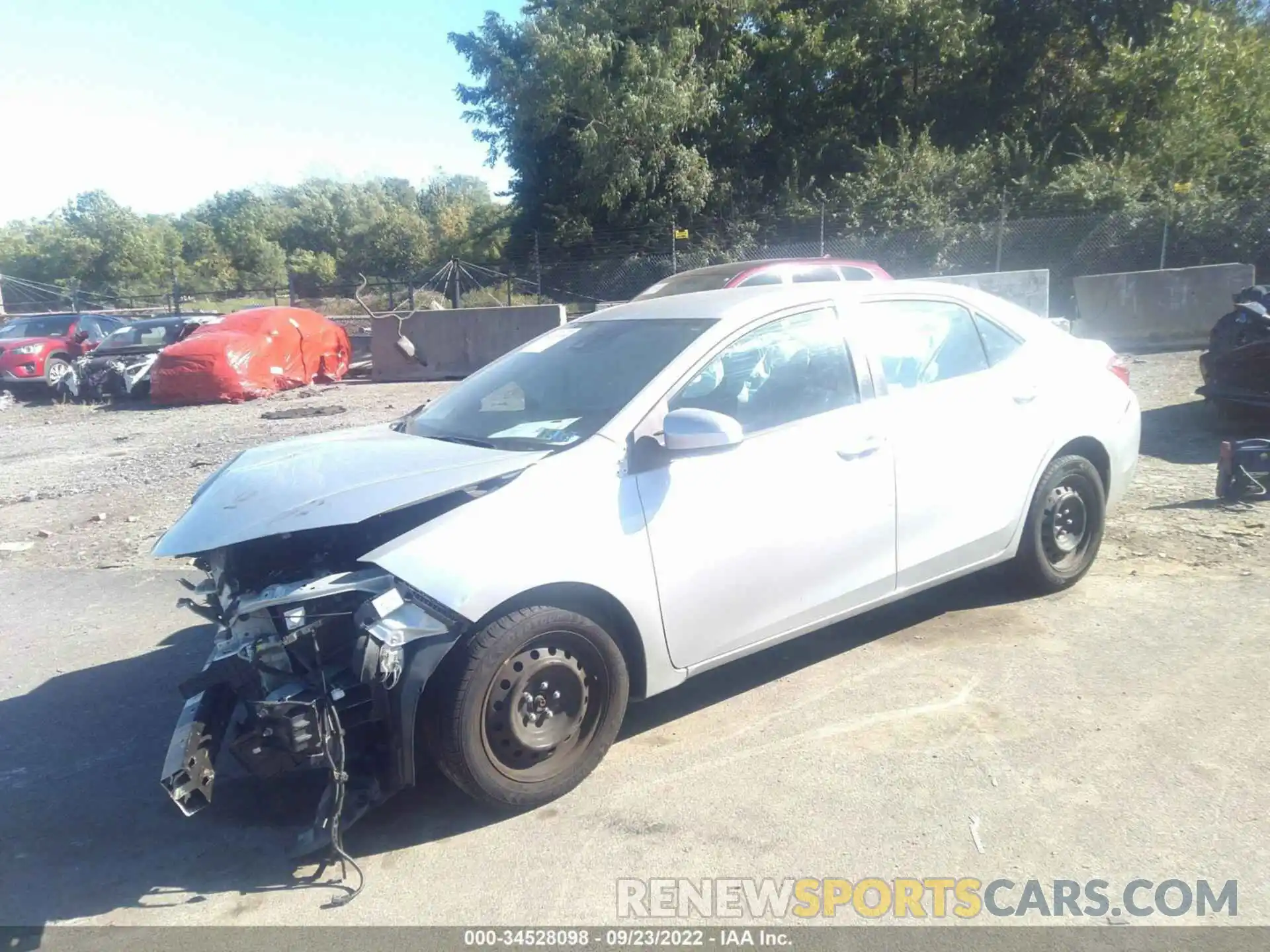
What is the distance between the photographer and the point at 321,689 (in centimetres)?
324

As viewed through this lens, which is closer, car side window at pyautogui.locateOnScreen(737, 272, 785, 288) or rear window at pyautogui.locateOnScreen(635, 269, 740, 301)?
car side window at pyautogui.locateOnScreen(737, 272, 785, 288)

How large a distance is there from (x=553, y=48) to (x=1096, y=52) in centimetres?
1650

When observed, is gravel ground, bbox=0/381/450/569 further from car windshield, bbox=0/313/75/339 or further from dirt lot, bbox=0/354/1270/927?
dirt lot, bbox=0/354/1270/927

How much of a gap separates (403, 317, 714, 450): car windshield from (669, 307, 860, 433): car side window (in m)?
0.19

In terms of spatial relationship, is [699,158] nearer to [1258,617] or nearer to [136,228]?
[1258,617]

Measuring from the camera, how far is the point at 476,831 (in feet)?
11.5

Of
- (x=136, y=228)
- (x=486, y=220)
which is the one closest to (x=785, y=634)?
(x=486, y=220)

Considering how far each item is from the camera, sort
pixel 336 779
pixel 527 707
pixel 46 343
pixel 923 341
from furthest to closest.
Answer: pixel 46 343
pixel 923 341
pixel 527 707
pixel 336 779

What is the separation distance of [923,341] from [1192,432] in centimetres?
600

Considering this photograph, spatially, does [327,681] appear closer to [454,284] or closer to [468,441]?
[468,441]

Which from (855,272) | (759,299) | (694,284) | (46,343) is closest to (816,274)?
(855,272)

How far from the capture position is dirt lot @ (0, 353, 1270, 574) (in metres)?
6.36

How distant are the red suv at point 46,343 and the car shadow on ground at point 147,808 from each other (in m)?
15.1

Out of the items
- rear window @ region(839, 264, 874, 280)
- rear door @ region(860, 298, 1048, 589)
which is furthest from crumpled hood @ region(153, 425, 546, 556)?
rear window @ region(839, 264, 874, 280)
